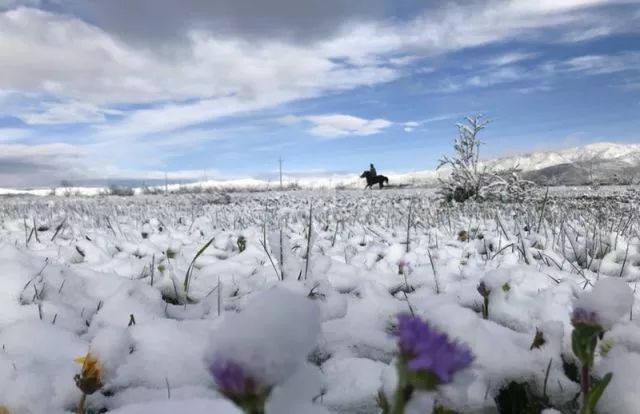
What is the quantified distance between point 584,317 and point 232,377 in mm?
427

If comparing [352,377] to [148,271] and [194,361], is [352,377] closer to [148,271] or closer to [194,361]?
[194,361]

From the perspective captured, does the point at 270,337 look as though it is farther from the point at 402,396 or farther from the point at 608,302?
the point at 608,302

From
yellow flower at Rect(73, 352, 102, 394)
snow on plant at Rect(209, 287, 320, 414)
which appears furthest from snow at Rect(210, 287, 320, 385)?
yellow flower at Rect(73, 352, 102, 394)

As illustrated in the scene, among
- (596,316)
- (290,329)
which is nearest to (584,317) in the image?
(596,316)

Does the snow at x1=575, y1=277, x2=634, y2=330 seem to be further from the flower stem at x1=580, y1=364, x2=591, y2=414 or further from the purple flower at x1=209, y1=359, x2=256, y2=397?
the purple flower at x1=209, y1=359, x2=256, y2=397

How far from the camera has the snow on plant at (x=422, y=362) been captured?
0.43 m

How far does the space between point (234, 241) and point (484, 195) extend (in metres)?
6.56

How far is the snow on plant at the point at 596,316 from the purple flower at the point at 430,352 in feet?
0.76

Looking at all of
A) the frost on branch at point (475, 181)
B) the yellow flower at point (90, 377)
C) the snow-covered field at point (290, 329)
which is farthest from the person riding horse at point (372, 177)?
the yellow flower at point (90, 377)

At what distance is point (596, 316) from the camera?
589 millimetres

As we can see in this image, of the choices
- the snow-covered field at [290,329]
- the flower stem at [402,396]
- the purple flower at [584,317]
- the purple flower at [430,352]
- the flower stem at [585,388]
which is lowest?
the snow-covered field at [290,329]

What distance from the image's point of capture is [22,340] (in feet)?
4.01

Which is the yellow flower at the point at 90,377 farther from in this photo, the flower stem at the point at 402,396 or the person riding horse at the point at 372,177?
the person riding horse at the point at 372,177

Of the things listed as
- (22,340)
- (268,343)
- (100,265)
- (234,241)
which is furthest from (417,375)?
(234,241)
